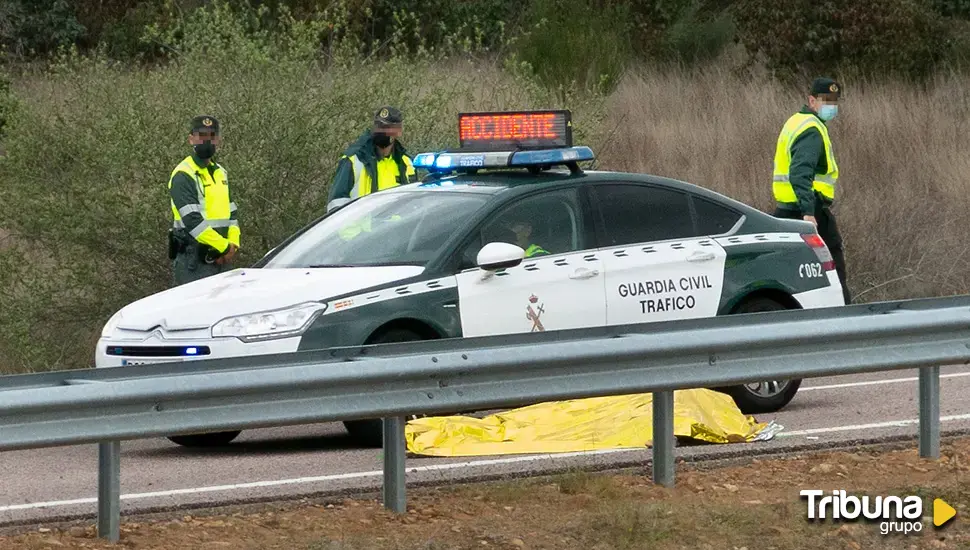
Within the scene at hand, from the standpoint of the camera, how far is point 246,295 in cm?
914

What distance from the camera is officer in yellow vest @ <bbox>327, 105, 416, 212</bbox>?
1214 centimetres

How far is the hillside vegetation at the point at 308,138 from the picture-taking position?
13.4 meters

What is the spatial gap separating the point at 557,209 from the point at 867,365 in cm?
265

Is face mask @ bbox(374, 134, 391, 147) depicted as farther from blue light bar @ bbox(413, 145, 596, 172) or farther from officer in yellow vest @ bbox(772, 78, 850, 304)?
officer in yellow vest @ bbox(772, 78, 850, 304)

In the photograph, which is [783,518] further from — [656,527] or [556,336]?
[556,336]

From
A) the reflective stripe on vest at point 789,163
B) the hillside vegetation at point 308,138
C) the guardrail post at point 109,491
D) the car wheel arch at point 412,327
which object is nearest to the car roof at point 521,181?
the car wheel arch at point 412,327

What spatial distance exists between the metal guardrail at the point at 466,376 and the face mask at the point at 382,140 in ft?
15.9

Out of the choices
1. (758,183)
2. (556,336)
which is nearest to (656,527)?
(556,336)

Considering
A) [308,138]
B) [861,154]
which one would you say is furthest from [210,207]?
[861,154]

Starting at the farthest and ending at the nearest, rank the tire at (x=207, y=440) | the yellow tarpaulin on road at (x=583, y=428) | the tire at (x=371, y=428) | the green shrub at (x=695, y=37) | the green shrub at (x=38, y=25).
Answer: the green shrub at (x=38, y=25)
the green shrub at (x=695, y=37)
the tire at (x=207, y=440)
the tire at (x=371, y=428)
the yellow tarpaulin on road at (x=583, y=428)

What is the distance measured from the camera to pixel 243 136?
1371cm

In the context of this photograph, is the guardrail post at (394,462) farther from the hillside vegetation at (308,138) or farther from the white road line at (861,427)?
the hillside vegetation at (308,138)

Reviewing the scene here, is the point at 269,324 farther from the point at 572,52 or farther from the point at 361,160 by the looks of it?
the point at 572,52

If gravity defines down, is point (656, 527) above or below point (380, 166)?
below
